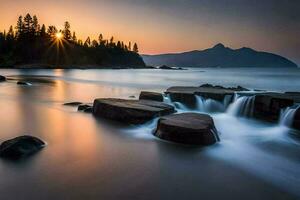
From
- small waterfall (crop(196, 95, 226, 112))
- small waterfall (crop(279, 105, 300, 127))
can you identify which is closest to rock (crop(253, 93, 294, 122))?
small waterfall (crop(279, 105, 300, 127))

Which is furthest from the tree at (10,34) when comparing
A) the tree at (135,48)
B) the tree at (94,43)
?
the tree at (135,48)

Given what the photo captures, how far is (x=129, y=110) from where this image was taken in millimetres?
12148

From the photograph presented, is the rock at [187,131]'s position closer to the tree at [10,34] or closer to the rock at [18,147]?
the rock at [18,147]

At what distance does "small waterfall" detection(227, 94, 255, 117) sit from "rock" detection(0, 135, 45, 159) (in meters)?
9.83

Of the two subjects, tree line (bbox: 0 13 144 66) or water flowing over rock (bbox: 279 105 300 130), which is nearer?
water flowing over rock (bbox: 279 105 300 130)

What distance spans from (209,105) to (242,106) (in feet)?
5.53

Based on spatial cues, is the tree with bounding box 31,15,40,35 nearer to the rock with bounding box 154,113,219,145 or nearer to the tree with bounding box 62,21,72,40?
the tree with bounding box 62,21,72,40

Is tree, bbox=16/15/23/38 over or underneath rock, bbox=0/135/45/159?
over

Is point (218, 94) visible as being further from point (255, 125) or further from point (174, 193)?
point (174, 193)

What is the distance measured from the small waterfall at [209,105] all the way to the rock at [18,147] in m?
9.41

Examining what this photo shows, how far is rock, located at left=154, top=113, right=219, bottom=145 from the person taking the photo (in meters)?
9.15

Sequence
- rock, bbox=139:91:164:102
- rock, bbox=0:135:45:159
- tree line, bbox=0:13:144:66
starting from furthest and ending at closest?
tree line, bbox=0:13:144:66 < rock, bbox=139:91:164:102 < rock, bbox=0:135:45:159

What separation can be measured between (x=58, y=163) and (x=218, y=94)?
426 inches

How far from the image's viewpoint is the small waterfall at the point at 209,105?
628 inches
